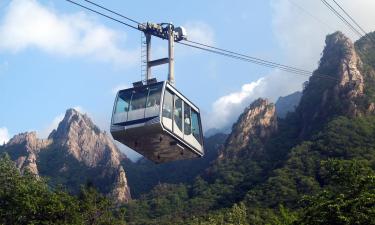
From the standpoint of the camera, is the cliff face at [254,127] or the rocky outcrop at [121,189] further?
the cliff face at [254,127]

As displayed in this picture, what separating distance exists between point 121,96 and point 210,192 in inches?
4511

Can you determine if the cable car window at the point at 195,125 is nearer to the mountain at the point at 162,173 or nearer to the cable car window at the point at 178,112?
the cable car window at the point at 178,112

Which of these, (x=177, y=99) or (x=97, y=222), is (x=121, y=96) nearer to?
(x=177, y=99)

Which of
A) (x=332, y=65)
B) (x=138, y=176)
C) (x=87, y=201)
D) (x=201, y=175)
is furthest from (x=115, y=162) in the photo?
(x=87, y=201)

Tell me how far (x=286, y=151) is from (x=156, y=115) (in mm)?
123600

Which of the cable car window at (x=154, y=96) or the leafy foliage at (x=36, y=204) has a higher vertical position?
the cable car window at (x=154, y=96)

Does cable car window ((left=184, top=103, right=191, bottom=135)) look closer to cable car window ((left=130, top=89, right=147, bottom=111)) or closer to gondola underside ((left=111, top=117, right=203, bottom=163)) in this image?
gondola underside ((left=111, top=117, right=203, bottom=163))

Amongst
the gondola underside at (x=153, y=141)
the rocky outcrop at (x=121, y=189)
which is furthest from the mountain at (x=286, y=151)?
the gondola underside at (x=153, y=141)

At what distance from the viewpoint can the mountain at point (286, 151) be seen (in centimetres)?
10919

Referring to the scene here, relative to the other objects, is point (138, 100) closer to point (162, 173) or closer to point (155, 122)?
point (155, 122)

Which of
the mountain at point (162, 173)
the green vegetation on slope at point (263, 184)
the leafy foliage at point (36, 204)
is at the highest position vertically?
the mountain at point (162, 173)

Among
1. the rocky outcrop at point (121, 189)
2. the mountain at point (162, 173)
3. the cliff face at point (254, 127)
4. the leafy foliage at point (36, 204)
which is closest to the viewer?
the leafy foliage at point (36, 204)

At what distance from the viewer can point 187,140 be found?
26.5 m

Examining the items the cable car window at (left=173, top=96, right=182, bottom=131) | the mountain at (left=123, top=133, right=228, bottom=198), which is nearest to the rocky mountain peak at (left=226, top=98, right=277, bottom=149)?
the mountain at (left=123, top=133, right=228, bottom=198)
